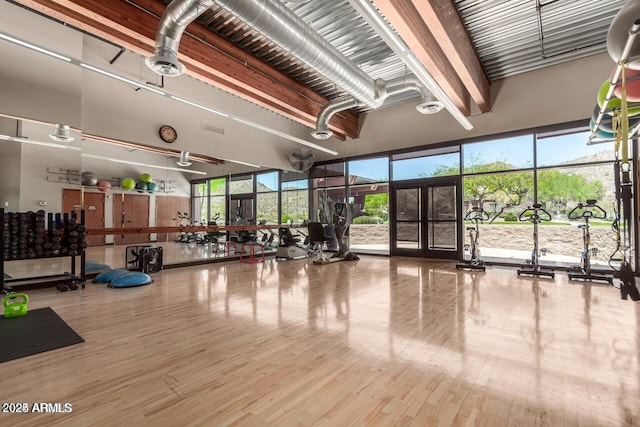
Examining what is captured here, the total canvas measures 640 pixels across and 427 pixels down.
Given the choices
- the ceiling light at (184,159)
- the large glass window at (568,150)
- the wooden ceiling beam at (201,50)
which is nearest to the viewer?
the wooden ceiling beam at (201,50)

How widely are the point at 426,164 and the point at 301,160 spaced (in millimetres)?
4092

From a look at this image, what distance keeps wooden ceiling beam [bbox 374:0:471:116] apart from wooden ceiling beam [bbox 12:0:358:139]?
3129 millimetres

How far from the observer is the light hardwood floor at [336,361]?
172 cm

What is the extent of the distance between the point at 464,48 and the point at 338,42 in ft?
7.24

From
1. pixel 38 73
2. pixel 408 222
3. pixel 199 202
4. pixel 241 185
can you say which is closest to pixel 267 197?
pixel 241 185

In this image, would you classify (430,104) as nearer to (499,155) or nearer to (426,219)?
(499,155)

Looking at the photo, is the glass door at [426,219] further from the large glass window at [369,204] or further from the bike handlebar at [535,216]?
the bike handlebar at [535,216]

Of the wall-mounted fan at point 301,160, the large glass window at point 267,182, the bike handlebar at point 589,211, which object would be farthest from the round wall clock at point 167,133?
the bike handlebar at point 589,211

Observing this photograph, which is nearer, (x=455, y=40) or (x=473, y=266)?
(x=455, y=40)

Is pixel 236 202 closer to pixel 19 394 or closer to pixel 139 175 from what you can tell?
pixel 139 175

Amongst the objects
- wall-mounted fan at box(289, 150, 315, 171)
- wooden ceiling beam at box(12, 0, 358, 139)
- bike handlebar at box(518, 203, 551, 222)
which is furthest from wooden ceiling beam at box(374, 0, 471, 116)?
wall-mounted fan at box(289, 150, 315, 171)

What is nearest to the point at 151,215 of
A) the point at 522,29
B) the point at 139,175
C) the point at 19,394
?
the point at 139,175

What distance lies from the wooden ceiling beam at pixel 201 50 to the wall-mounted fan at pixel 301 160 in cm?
233

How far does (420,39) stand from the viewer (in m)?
4.24
